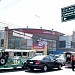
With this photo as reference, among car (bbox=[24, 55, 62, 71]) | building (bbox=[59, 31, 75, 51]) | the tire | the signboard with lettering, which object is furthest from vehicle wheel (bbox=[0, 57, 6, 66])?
building (bbox=[59, 31, 75, 51])

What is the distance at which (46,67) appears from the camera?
21406 millimetres

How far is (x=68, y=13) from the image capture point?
13.8 m

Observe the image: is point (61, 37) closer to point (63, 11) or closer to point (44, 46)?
point (44, 46)

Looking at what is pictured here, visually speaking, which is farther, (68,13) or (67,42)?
(67,42)

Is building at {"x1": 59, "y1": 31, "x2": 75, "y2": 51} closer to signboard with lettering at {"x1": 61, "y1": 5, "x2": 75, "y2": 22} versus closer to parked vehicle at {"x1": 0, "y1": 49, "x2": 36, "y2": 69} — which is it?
parked vehicle at {"x1": 0, "y1": 49, "x2": 36, "y2": 69}

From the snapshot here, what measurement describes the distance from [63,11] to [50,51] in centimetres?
5183

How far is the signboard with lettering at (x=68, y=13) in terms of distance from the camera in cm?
1359

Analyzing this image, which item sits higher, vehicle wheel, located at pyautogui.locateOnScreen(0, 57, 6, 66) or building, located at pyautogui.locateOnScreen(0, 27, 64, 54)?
building, located at pyautogui.locateOnScreen(0, 27, 64, 54)

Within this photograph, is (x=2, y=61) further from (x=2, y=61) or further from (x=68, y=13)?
(x=68, y=13)

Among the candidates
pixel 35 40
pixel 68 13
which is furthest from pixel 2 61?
pixel 35 40

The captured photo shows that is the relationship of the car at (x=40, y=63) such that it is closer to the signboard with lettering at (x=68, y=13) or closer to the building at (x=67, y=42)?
the signboard with lettering at (x=68, y=13)

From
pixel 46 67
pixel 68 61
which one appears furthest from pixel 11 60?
pixel 68 61

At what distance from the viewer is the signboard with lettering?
44.6 ft

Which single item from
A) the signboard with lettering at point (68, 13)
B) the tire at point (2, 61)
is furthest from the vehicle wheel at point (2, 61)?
the signboard with lettering at point (68, 13)
